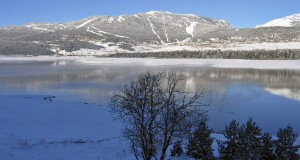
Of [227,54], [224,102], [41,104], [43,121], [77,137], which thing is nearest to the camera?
[77,137]

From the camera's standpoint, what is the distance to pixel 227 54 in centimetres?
10075

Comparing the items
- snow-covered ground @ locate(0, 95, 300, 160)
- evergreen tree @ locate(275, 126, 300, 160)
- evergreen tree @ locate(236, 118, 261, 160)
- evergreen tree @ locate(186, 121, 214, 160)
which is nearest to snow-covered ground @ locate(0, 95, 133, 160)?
snow-covered ground @ locate(0, 95, 300, 160)

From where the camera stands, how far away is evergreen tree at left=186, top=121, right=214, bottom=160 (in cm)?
1227

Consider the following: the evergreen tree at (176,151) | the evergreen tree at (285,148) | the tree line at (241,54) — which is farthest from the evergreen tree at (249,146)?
the tree line at (241,54)

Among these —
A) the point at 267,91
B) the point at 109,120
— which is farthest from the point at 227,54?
the point at 109,120

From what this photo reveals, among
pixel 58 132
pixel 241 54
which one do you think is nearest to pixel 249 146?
pixel 58 132

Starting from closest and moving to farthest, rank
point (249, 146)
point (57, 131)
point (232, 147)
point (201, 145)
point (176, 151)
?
1. point (249, 146)
2. point (232, 147)
3. point (201, 145)
4. point (176, 151)
5. point (57, 131)

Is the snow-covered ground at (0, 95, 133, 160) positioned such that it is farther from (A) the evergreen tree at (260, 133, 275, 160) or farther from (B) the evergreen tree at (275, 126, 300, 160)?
(B) the evergreen tree at (275, 126, 300, 160)

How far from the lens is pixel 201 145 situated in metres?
12.3

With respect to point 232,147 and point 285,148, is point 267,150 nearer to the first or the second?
point 285,148

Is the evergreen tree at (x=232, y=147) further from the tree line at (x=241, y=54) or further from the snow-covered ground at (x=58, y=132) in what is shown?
the tree line at (x=241, y=54)

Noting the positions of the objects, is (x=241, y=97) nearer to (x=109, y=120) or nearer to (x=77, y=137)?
(x=109, y=120)

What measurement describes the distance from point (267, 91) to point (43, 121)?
19.7m

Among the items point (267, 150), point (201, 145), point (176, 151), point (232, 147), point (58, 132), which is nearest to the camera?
point (267, 150)
